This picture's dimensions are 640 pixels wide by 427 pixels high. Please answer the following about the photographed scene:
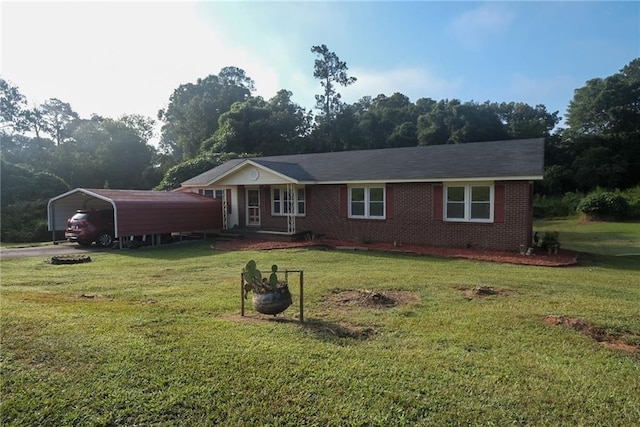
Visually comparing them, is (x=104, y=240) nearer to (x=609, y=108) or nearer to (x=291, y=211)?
(x=291, y=211)

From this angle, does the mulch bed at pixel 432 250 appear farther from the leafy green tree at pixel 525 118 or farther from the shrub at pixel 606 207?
the leafy green tree at pixel 525 118

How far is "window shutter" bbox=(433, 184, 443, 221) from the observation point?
1536 cm

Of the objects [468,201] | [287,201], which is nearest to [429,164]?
[468,201]

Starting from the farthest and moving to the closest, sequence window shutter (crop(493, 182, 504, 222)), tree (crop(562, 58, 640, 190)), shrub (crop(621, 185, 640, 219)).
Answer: tree (crop(562, 58, 640, 190)) → shrub (crop(621, 185, 640, 219)) → window shutter (crop(493, 182, 504, 222))

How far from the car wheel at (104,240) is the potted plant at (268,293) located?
14.1 m

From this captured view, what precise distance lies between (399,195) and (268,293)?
11129 millimetres

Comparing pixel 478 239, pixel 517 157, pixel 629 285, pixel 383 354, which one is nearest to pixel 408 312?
pixel 383 354

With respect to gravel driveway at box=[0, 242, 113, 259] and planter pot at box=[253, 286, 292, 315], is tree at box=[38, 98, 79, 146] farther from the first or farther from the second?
planter pot at box=[253, 286, 292, 315]

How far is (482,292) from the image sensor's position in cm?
789

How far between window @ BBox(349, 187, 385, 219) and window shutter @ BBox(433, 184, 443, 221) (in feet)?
7.01

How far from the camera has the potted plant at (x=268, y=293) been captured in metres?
5.96

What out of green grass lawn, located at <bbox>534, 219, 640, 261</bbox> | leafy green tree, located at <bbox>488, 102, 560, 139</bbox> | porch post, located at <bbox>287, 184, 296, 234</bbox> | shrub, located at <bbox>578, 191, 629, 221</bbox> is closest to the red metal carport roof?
porch post, located at <bbox>287, 184, 296, 234</bbox>

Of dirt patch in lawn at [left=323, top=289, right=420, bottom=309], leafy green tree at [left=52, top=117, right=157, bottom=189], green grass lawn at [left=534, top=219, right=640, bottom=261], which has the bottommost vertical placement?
green grass lawn at [left=534, top=219, right=640, bottom=261]

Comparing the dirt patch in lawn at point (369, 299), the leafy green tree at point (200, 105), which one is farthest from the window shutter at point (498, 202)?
the leafy green tree at point (200, 105)
